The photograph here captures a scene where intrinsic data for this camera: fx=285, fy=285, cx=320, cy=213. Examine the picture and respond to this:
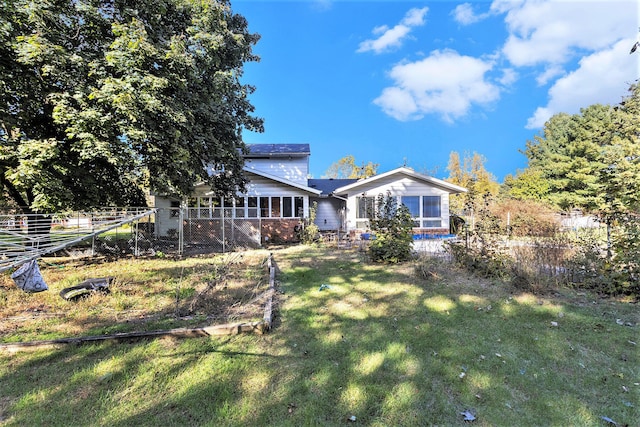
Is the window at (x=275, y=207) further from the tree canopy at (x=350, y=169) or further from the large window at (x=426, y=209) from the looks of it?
the tree canopy at (x=350, y=169)

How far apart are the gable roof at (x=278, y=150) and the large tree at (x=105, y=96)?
7581 millimetres

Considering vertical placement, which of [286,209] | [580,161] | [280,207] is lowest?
[286,209]

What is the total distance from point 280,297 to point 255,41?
1156cm

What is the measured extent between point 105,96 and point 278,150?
1190 centimetres

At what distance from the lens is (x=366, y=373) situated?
9.61ft

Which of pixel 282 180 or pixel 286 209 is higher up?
pixel 282 180

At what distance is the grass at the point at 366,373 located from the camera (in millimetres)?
2371

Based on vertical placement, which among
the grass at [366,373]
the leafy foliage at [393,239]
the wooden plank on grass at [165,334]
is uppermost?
the leafy foliage at [393,239]

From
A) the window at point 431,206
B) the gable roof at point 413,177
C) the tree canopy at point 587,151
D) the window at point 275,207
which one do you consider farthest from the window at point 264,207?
the tree canopy at point 587,151

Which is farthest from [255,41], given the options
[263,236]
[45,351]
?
[45,351]

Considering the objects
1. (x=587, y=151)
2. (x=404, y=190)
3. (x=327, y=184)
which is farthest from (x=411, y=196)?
(x=587, y=151)

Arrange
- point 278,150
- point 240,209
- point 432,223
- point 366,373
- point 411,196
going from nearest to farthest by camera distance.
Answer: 1. point 366,373
2. point 240,209
3. point 432,223
4. point 411,196
5. point 278,150

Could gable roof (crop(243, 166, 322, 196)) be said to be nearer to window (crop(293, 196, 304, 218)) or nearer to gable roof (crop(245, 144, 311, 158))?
window (crop(293, 196, 304, 218))

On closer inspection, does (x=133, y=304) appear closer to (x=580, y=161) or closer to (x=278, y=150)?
(x=278, y=150)
